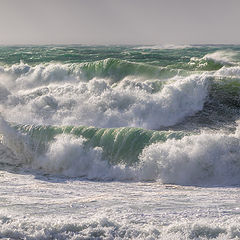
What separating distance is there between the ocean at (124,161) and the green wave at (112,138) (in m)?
0.03

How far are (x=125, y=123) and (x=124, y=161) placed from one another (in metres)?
4.57

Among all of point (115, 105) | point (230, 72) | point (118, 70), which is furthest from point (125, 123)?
point (118, 70)

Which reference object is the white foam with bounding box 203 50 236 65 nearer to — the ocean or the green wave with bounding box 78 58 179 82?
the green wave with bounding box 78 58 179 82

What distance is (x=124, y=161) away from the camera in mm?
10398

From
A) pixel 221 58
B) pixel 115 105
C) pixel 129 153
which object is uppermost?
pixel 221 58

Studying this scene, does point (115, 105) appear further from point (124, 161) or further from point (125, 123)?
point (124, 161)

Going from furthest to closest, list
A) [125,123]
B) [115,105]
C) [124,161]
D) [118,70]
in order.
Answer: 1. [118,70]
2. [115,105]
3. [125,123]
4. [124,161]

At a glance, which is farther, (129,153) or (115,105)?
(115,105)

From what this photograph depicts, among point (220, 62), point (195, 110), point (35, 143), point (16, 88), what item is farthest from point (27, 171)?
point (220, 62)

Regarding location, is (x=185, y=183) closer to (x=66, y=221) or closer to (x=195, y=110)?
(x=66, y=221)

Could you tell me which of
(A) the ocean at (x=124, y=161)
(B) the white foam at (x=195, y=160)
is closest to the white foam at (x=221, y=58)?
(A) the ocean at (x=124, y=161)

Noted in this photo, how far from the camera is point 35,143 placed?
462 inches

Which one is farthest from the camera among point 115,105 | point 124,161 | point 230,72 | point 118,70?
point 118,70

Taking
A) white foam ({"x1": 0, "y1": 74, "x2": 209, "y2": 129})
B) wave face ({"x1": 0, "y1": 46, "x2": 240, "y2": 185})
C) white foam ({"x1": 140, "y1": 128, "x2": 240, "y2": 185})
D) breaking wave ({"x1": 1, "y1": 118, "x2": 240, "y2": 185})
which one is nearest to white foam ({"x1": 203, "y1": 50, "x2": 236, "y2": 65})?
wave face ({"x1": 0, "y1": 46, "x2": 240, "y2": 185})
